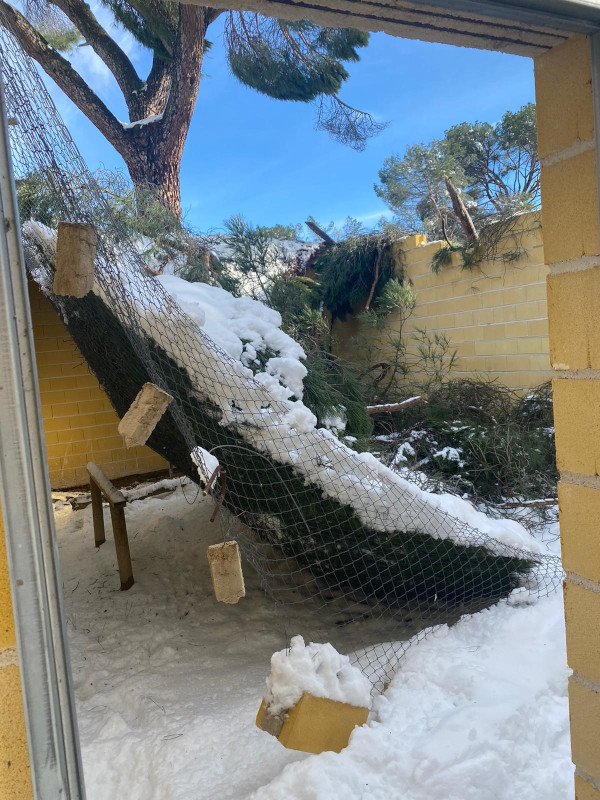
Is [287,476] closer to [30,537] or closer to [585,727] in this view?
[585,727]

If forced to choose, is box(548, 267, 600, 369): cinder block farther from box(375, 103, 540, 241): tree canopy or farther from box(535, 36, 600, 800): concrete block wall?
box(375, 103, 540, 241): tree canopy

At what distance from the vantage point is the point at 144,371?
2.62 meters

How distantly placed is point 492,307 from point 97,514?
3.70 metres

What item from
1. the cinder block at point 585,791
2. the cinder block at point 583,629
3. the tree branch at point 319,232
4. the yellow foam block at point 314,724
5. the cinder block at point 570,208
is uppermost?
the tree branch at point 319,232

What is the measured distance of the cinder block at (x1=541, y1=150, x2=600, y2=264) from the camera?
0.89 metres

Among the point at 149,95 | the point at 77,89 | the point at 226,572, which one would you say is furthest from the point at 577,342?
the point at 149,95

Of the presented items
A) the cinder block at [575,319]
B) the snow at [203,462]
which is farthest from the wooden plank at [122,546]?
the cinder block at [575,319]

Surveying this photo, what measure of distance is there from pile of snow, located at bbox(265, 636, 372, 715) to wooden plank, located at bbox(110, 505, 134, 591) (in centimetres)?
181

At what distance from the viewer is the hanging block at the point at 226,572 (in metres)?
1.36

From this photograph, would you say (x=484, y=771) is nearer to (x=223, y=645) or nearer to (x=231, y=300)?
(x=223, y=645)

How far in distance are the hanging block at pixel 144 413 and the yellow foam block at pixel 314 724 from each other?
869 millimetres

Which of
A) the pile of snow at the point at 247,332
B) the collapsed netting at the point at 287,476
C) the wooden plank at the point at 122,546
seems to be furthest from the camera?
the wooden plank at the point at 122,546

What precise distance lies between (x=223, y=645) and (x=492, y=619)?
4.23 feet

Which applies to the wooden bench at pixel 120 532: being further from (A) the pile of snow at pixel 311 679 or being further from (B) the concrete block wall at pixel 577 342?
(B) the concrete block wall at pixel 577 342
